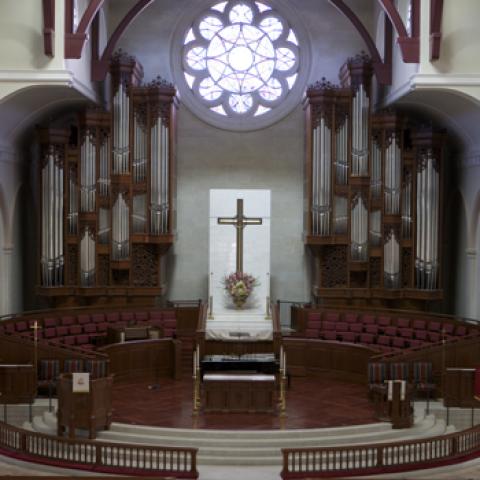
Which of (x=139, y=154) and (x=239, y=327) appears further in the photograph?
(x=139, y=154)

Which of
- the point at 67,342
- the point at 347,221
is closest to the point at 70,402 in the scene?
the point at 67,342

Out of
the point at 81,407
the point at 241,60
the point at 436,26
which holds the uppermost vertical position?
the point at 241,60

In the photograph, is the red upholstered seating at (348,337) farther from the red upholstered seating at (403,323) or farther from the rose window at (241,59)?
the rose window at (241,59)

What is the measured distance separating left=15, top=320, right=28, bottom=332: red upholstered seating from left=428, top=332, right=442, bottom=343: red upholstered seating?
9.08 meters

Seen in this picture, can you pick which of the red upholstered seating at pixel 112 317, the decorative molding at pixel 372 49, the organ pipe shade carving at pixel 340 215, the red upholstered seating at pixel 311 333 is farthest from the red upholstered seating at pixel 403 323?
the red upholstered seating at pixel 112 317

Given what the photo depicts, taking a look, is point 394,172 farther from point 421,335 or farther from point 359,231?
point 421,335

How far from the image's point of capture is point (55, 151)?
22047 mm

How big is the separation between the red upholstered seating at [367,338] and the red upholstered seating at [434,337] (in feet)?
4.33

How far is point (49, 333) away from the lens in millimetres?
19875

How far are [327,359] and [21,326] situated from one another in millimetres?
6927

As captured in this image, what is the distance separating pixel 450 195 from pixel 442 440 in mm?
11151

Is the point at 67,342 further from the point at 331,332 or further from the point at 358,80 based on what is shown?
the point at 358,80

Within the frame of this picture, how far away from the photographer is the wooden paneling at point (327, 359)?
1922 cm

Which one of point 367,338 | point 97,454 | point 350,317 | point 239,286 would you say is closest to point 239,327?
point 239,286
